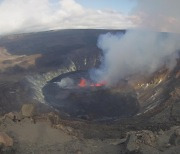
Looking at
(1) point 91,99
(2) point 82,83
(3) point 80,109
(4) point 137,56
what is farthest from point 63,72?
(3) point 80,109

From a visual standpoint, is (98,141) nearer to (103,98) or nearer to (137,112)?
(137,112)

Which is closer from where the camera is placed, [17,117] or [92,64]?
[17,117]

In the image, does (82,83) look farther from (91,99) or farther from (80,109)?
(80,109)

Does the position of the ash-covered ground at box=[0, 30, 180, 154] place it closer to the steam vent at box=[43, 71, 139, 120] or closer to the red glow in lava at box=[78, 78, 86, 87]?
the steam vent at box=[43, 71, 139, 120]

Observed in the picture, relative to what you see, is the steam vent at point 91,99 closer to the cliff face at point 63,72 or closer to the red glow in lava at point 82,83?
the red glow in lava at point 82,83

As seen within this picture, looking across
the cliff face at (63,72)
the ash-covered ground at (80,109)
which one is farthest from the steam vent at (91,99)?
the cliff face at (63,72)

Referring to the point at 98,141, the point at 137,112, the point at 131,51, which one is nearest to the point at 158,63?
the point at 131,51
